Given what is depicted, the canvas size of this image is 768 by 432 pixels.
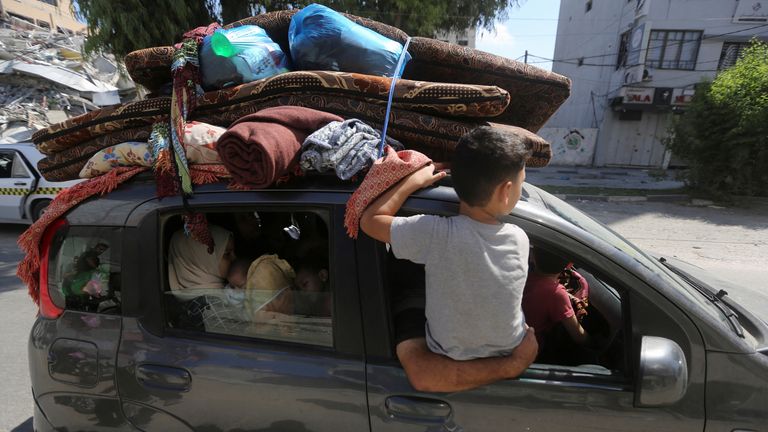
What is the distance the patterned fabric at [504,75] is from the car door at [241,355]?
1042mm

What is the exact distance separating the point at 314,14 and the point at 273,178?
1.00m

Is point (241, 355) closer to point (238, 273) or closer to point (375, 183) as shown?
point (238, 273)

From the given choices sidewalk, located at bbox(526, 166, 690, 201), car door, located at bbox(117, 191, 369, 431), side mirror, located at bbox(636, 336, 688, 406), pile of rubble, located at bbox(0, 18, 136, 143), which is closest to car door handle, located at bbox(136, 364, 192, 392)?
car door, located at bbox(117, 191, 369, 431)

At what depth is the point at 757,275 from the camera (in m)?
5.25

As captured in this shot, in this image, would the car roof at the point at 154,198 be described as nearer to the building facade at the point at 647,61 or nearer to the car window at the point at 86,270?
the car window at the point at 86,270

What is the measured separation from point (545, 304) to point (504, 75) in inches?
41.6

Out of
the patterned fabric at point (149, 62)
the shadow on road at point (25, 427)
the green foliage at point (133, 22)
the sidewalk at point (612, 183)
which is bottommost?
the sidewalk at point (612, 183)

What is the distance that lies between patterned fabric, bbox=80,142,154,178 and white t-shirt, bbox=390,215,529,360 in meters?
1.15

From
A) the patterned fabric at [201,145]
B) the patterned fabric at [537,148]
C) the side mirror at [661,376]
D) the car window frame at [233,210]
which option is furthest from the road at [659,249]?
the patterned fabric at [201,145]

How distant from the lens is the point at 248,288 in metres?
1.64

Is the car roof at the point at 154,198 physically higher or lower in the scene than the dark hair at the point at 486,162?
lower

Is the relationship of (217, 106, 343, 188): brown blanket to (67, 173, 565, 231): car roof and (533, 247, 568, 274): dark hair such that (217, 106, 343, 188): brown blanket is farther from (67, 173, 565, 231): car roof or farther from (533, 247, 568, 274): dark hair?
(533, 247, 568, 274): dark hair

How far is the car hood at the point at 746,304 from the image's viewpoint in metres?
1.45

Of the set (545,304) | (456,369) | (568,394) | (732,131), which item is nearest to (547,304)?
(545,304)
